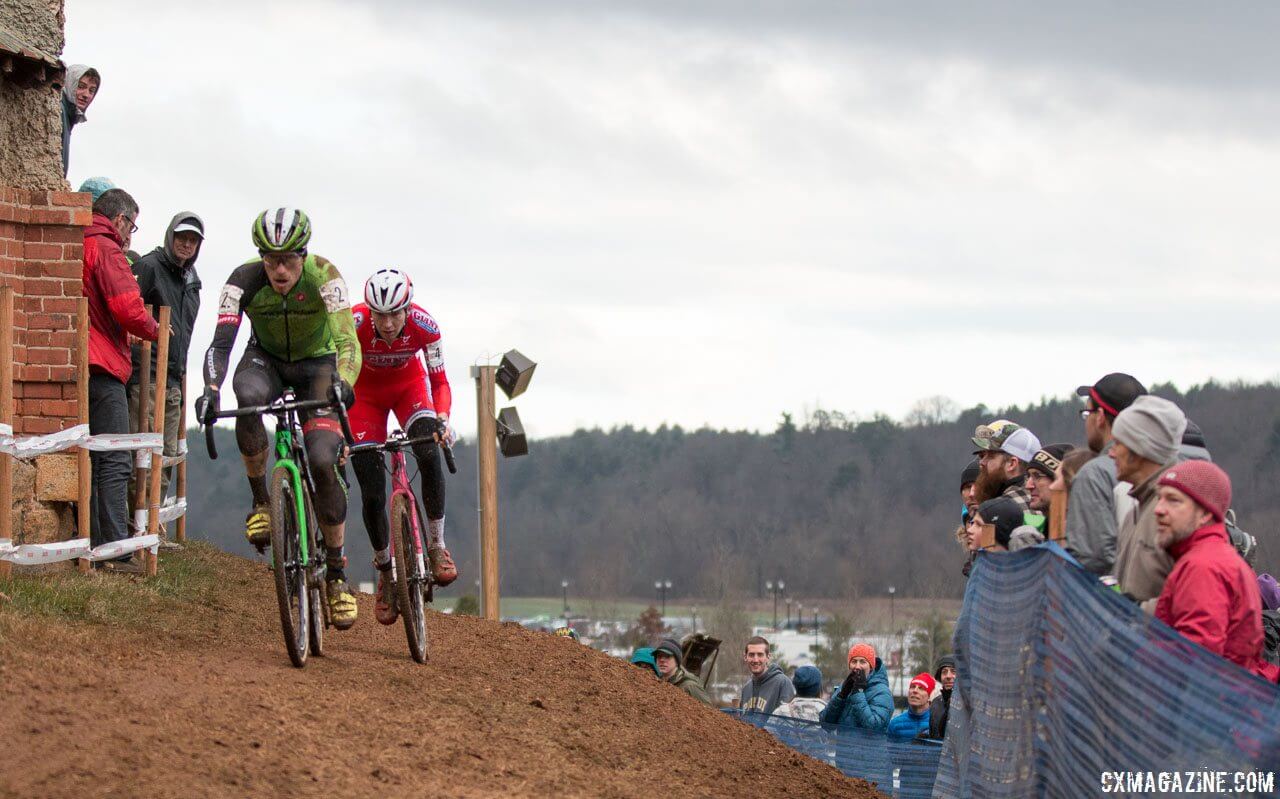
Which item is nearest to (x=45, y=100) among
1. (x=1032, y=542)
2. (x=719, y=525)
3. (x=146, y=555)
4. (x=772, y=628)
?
(x=146, y=555)

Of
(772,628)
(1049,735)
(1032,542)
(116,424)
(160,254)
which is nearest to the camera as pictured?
(1049,735)

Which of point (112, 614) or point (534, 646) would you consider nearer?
point (112, 614)

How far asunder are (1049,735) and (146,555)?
746cm

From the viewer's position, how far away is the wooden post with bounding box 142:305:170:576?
38.8 ft

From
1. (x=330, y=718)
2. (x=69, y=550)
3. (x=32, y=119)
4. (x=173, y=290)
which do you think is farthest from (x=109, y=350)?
(x=330, y=718)

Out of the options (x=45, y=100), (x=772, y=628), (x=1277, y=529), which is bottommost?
(x=772, y=628)

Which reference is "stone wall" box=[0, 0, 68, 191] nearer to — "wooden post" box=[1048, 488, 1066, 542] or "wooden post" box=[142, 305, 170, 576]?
"wooden post" box=[142, 305, 170, 576]

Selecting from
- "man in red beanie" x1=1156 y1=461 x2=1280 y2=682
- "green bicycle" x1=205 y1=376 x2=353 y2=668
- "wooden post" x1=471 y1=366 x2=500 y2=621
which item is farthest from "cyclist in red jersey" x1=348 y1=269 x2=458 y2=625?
"wooden post" x1=471 y1=366 x2=500 y2=621

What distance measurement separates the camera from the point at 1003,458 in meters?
9.49

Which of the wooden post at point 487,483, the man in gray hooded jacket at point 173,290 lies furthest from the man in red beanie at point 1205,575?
the wooden post at point 487,483

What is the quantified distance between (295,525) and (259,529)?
0.30 m

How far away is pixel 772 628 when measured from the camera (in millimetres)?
123625

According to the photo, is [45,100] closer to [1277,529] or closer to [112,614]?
[112,614]

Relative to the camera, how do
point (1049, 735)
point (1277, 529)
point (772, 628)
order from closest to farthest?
point (1049, 735)
point (1277, 529)
point (772, 628)
